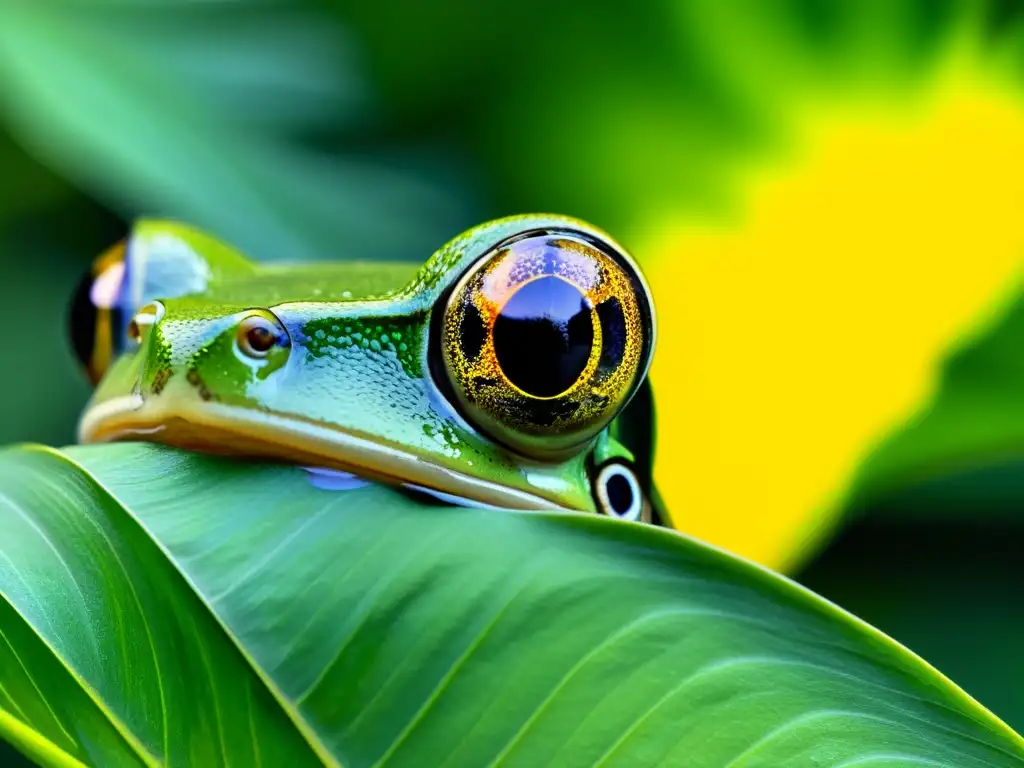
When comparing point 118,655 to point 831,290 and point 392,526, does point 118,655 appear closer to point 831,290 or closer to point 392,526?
point 392,526

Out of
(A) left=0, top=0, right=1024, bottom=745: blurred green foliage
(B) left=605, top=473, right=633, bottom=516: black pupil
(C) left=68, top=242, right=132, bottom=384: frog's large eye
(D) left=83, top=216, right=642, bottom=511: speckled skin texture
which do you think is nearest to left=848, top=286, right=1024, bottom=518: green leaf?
(A) left=0, top=0, right=1024, bottom=745: blurred green foliage

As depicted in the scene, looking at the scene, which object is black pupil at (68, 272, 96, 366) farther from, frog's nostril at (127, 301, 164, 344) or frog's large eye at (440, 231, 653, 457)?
frog's large eye at (440, 231, 653, 457)

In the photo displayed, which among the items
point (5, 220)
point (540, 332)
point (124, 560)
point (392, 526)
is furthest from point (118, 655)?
point (5, 220)

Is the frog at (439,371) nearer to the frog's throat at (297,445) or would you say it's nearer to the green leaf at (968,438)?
Result: the frog's throat at (297,445)

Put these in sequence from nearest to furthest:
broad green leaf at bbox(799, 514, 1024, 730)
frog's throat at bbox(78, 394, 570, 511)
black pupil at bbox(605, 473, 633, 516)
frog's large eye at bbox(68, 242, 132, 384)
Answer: frog's throat at bbox(78, 394, 570, 511) < black pupil at bbox(605, 473, 633, 516) < frog's large eye at bbox(68, 242, 132, 384) < broad green leaf at bbox(799, 514, 1024, 730)

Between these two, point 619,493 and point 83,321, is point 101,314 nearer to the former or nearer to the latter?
point 83,321

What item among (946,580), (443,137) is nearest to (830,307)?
(946,580)
